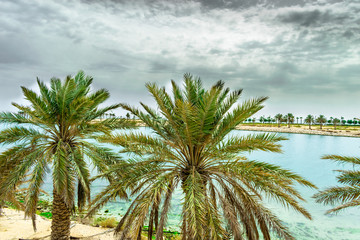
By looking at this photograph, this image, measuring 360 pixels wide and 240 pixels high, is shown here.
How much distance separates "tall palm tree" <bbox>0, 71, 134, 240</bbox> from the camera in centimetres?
729

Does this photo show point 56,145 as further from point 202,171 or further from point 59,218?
point 202,171

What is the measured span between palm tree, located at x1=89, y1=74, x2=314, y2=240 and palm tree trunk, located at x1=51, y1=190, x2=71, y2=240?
251cm

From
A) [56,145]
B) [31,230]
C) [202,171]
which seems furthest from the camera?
[31,230]

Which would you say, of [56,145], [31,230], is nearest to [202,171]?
[56,145]

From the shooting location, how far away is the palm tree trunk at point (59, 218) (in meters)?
8.59

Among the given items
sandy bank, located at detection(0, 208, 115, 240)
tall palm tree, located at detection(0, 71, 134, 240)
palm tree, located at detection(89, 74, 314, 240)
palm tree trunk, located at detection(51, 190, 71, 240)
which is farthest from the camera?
sandy bank, located at detection(0, 208, 115, 240)

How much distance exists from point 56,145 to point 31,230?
712 cm

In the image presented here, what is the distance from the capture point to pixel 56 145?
329 inches

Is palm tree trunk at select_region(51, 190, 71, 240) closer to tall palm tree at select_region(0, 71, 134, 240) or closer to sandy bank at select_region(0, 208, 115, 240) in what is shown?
tall palm tree at select_region(0, 71, 134, 240)

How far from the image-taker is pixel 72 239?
1084 centimetres

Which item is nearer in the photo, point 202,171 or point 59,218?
point 202,171

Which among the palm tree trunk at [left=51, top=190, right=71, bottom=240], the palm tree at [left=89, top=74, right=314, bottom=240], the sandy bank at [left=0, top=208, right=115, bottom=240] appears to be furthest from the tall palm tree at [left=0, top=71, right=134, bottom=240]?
the sandy bank at [left=0, top=208, right=115, bottom=240]

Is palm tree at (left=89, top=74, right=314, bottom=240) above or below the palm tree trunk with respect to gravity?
above

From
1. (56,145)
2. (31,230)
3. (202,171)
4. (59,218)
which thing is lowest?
(31,230)
